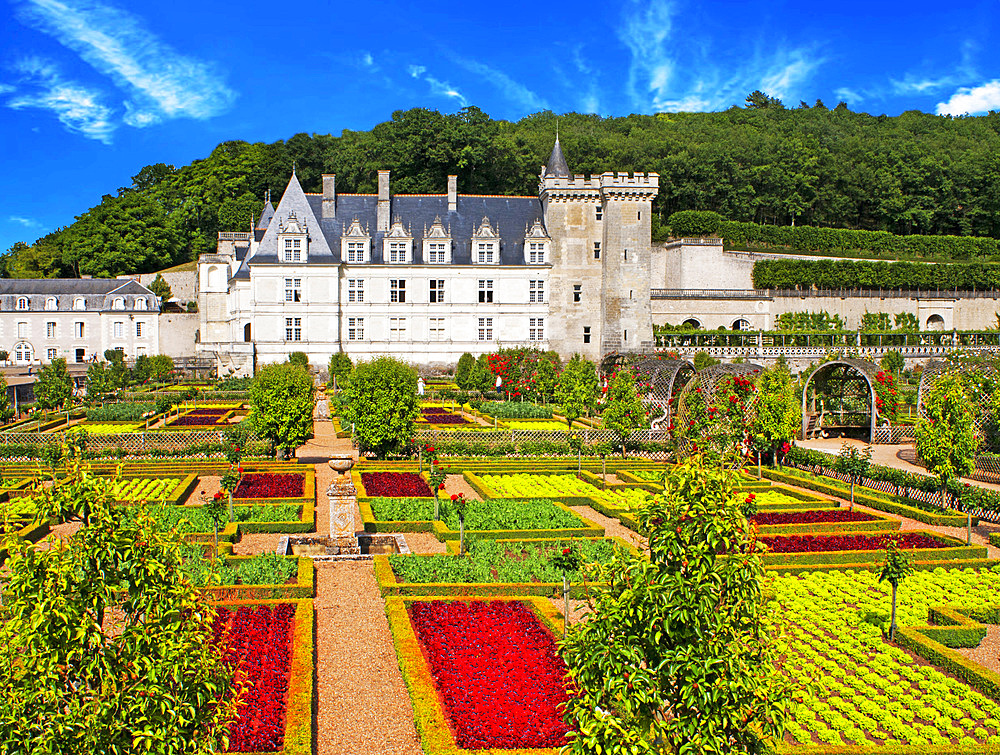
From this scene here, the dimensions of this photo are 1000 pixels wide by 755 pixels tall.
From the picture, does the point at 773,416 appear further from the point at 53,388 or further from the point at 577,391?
the point at 53,388

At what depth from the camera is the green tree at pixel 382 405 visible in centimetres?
2541

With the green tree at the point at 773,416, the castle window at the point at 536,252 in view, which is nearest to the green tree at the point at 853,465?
the green tree at the point at 773,416

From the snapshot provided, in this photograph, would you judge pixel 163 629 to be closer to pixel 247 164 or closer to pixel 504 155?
pixel 504 155

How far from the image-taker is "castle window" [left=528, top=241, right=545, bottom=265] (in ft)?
178

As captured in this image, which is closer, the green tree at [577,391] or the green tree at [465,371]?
the green tree at [577,391]

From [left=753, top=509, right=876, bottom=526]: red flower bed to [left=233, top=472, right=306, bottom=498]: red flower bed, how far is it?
1146 centimetres

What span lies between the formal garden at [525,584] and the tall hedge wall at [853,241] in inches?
1597

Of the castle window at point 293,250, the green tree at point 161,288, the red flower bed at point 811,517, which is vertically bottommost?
the red flower bed at point 811,517

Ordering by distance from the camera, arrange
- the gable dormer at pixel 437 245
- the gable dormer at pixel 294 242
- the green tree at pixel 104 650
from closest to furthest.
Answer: the green tree at pixel 104 650 → the gable dormer at pixel 294 242 → the gable dormer at pixel 437 245

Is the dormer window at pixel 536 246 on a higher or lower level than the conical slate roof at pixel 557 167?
lower

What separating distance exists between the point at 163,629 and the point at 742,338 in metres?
51.2

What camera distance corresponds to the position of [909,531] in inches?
691

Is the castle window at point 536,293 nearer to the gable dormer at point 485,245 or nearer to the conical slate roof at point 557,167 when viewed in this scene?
the gable dormer at point 485,245

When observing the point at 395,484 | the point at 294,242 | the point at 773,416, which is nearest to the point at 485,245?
the point at 294,242
